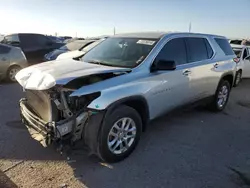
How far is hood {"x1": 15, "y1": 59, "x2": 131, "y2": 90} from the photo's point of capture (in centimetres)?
346

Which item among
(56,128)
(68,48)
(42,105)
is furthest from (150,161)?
(68,48)

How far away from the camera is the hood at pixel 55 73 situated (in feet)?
11.3

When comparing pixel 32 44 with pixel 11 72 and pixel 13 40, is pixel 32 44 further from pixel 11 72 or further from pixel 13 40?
pixel 11 72

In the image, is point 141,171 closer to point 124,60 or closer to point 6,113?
point 124,60

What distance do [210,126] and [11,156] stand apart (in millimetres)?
3755

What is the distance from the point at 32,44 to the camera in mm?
14211

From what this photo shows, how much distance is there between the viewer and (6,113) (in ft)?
19.2

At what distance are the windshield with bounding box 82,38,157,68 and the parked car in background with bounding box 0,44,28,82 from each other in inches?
214

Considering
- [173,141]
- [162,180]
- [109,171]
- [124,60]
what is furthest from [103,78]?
[173,141]

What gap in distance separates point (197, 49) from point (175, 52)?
88 cm

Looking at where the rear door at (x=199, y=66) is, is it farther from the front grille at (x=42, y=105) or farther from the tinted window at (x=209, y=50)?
the front grille at (x=42, y=105)

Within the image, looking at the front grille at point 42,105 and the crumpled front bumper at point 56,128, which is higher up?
the front grille at point 42,105

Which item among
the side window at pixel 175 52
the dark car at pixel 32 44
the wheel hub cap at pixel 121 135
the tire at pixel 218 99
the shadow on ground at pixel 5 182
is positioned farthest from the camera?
the dark car at pixel 32 44

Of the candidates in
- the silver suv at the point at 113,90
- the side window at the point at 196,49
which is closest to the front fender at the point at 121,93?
the silver suv at the point at 113,90
